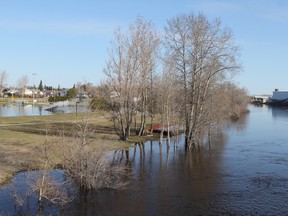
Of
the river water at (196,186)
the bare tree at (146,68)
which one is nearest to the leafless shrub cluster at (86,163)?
the river water at (196,186)

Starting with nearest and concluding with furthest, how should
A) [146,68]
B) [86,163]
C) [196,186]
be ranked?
[86,163] → [196,186] → [146,68]

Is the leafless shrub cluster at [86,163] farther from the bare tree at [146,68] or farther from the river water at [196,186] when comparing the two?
the bare tree at [146,68]

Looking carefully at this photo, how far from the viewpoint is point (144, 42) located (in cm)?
4128

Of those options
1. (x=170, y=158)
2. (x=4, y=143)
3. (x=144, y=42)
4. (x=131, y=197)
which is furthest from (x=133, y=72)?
(x=131, y=197)

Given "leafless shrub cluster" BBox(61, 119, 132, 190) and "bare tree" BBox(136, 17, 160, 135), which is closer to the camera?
"leafless shrub cluster" BBox(61, 119, 132, 190)

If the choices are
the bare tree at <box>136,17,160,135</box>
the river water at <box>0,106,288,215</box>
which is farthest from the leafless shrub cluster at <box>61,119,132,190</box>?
the bare tree at <box>136,17,160,135</box>

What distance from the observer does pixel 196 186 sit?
70.0ft

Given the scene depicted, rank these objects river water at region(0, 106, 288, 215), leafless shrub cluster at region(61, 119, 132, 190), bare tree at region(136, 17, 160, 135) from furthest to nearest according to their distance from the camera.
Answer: bare tree at region(136, 17, 160, 135) → leafless shrub cluster at region(61, 119, 132, 190) → river water at region(0, 106, 288, 215)

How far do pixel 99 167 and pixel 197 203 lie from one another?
17.5ft

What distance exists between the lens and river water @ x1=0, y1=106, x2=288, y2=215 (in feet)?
55.7

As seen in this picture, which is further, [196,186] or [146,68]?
[146,68]

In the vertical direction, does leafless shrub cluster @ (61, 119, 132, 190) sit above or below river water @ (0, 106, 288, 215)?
above

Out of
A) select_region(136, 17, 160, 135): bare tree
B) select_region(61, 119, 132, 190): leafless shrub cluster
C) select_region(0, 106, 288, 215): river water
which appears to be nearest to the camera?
select_region(0, 106, 288, 215): river water

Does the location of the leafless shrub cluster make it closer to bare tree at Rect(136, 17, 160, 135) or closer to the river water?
the river water
